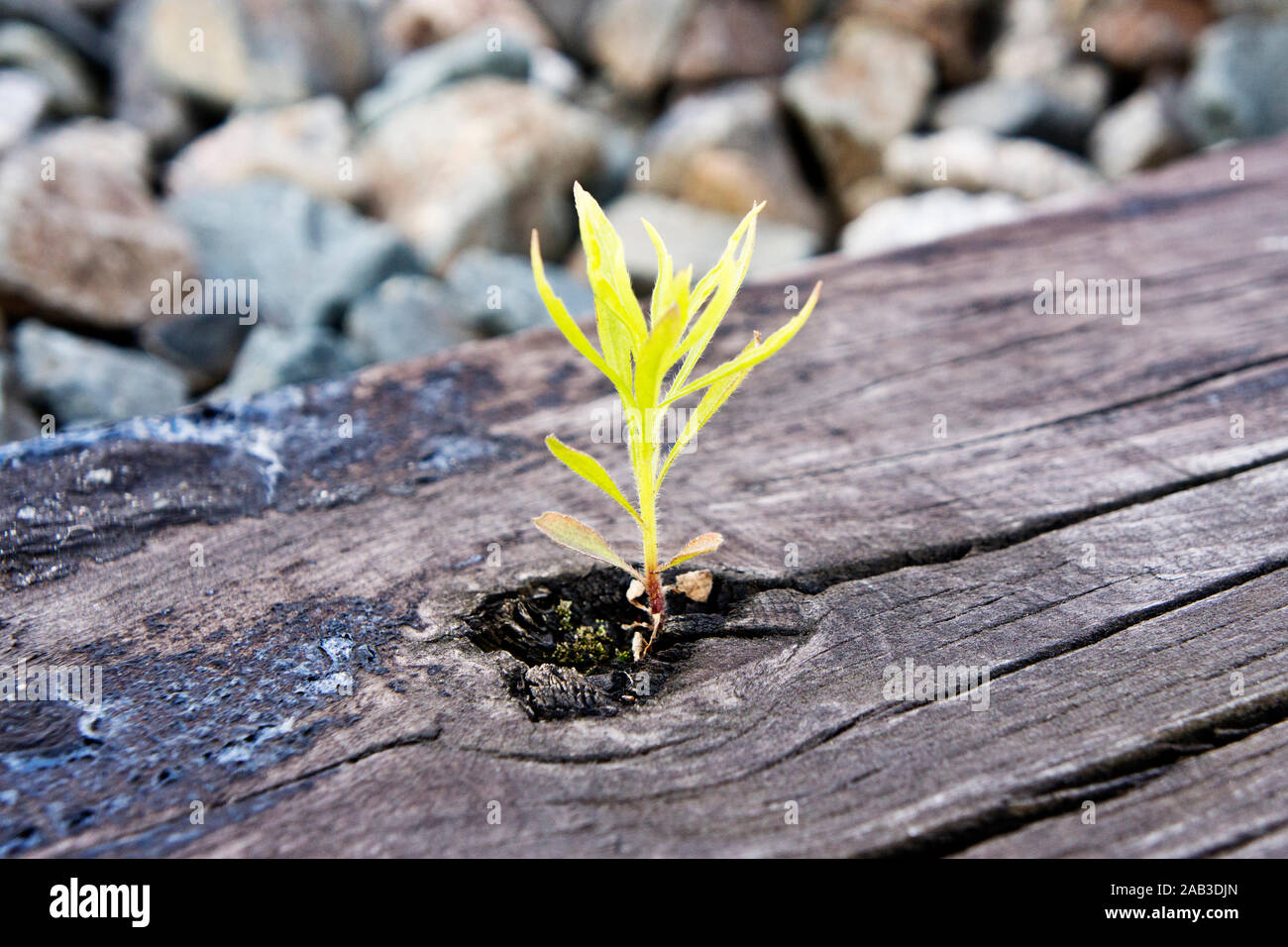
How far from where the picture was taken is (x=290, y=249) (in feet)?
17.1

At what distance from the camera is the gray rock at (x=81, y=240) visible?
13.3 ft

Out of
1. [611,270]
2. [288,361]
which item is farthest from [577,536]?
[288,361]

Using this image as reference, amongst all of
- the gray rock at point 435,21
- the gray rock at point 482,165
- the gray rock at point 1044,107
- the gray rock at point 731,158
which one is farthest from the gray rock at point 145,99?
the gray rock at point 1044,107

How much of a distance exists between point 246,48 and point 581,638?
6.72 meters

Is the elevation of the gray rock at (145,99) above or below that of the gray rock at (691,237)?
above

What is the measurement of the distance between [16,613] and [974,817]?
4.49 feet

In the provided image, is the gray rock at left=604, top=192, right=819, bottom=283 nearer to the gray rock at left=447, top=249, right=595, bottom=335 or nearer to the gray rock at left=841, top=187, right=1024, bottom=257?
the gray rock at left=841, top=187, right=1024, bottom=257

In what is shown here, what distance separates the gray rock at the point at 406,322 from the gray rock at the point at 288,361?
0.17 meters

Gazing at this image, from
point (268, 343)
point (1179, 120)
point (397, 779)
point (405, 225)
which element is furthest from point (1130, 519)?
point (1179, 120)

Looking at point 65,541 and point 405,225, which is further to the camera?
point 405,225

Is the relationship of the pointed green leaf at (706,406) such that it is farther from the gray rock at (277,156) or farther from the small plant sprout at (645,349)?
the gray rock at (277,156)

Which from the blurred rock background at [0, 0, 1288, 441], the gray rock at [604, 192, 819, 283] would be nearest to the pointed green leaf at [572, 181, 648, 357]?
the blurred rock background at [0, 0, 1288, 441]

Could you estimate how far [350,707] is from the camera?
1.19m
